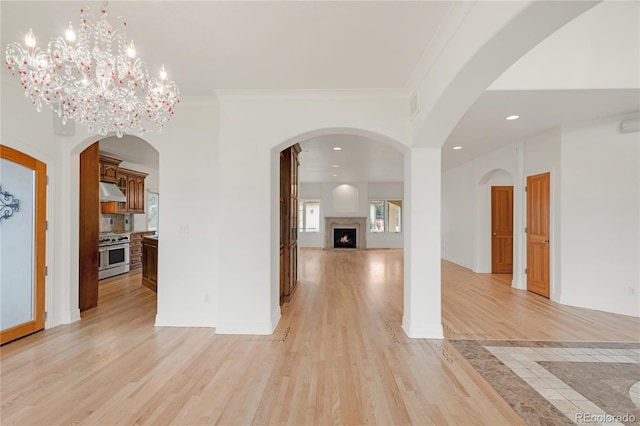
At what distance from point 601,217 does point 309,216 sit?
32.3 feet

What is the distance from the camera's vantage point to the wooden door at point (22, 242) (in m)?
3.15

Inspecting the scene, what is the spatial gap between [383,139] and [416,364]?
2501 millimetres

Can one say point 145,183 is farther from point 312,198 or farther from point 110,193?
point 312,198

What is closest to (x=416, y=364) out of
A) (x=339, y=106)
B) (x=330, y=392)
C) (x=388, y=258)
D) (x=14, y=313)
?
(x=330, y=392)

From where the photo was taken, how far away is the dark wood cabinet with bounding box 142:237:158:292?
5.17 meters

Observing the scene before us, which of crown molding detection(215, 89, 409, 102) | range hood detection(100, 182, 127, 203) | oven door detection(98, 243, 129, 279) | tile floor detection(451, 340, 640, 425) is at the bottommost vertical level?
tile floor detection(451, 340, 640, 425)

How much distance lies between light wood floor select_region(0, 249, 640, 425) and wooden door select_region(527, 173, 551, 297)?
2.18 ft

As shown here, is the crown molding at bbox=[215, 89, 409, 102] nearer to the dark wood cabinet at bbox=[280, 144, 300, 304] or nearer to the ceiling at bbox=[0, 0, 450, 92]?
the ceiling at bbox=[0, 0, 450, 92]

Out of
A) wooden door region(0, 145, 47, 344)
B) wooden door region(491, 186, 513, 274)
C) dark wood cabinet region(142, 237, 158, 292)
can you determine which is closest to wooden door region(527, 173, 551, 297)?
wooden door region(491, 186, 513, 274)

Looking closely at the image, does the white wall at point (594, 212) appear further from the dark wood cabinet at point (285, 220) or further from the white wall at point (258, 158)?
the dark wood cabinet at point (285, 220)

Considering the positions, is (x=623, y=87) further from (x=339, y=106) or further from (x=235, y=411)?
(x=235, y=411)

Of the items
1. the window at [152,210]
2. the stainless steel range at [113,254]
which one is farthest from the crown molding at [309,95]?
the window at [152,210]

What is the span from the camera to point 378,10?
6.99 ft

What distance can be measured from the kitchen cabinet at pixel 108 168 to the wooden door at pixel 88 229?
233cm
